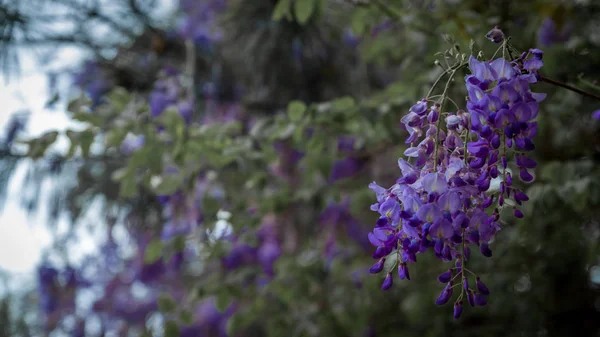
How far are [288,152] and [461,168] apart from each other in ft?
6.55

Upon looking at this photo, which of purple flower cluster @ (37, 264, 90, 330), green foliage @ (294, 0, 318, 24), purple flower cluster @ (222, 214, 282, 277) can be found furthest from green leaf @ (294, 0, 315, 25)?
purple flower cluster @ (37, 264, 90, 330)

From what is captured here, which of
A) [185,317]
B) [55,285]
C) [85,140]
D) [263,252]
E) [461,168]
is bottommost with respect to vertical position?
→ [55,285]

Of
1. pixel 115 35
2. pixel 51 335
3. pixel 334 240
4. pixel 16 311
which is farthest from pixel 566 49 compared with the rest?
pixel 16 311

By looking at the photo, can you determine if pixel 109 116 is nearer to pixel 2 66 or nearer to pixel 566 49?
pixel 2 66

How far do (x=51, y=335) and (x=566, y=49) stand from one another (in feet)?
11.1

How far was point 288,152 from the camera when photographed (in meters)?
2.59

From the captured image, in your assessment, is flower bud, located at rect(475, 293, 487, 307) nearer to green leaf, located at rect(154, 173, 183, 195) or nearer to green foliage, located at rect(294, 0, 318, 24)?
green foliage, located at rect(294, 0, 318, 24)

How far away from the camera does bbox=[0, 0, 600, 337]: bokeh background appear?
4.21 ft

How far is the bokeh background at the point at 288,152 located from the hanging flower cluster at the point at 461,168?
54cm

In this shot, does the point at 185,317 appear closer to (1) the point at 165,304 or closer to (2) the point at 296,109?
(1) the point at 165,304

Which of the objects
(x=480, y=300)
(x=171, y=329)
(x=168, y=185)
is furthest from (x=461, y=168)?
(x=171, y=329)

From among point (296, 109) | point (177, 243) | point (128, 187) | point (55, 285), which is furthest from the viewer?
point (55, 285)

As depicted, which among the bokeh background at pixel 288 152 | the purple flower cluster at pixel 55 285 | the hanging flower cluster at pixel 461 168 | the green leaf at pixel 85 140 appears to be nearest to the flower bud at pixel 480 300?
the hanging flower cluster at pixel 461 168

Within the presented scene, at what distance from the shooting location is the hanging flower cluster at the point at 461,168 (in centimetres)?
59
